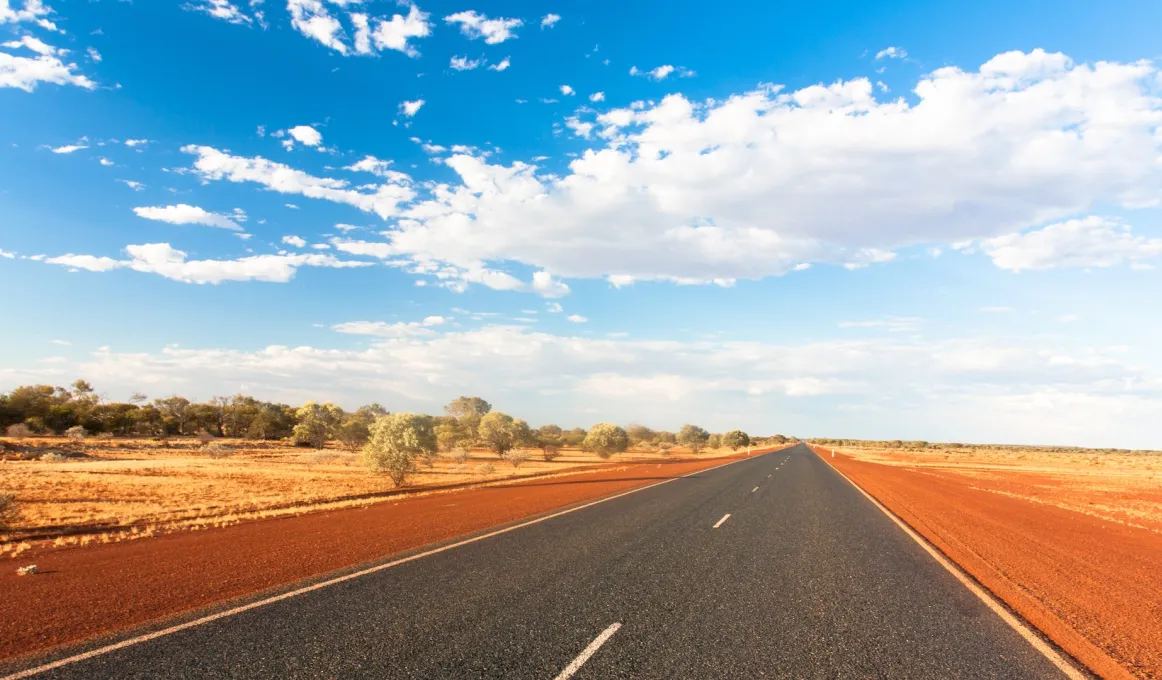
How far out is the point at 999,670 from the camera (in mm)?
5680

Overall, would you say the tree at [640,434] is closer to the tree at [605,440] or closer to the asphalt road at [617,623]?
the tree at [605,440]

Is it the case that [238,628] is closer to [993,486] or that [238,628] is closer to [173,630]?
[173,630]

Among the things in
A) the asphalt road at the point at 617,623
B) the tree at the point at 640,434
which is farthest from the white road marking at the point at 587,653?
the tree at the point at 640,434

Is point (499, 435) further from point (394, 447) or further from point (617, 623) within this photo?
point (617, 623)

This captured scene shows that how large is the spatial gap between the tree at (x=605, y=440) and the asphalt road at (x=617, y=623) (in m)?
65.8

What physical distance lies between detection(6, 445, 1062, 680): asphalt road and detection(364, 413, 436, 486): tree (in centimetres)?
2149

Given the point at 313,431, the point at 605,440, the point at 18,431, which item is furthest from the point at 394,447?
the point at 18,431

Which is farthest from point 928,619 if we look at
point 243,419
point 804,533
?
point 243,419

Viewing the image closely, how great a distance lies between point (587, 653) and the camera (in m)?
5.64

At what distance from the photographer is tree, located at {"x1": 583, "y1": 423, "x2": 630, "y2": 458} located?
3027 inches

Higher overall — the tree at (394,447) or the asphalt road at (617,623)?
the tree at (394,447)

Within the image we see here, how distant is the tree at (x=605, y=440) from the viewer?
7688 cm

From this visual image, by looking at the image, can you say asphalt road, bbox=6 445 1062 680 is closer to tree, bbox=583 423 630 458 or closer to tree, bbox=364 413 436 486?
tree, bbox=364 413 436 486

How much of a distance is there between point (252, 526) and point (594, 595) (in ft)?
36.9
